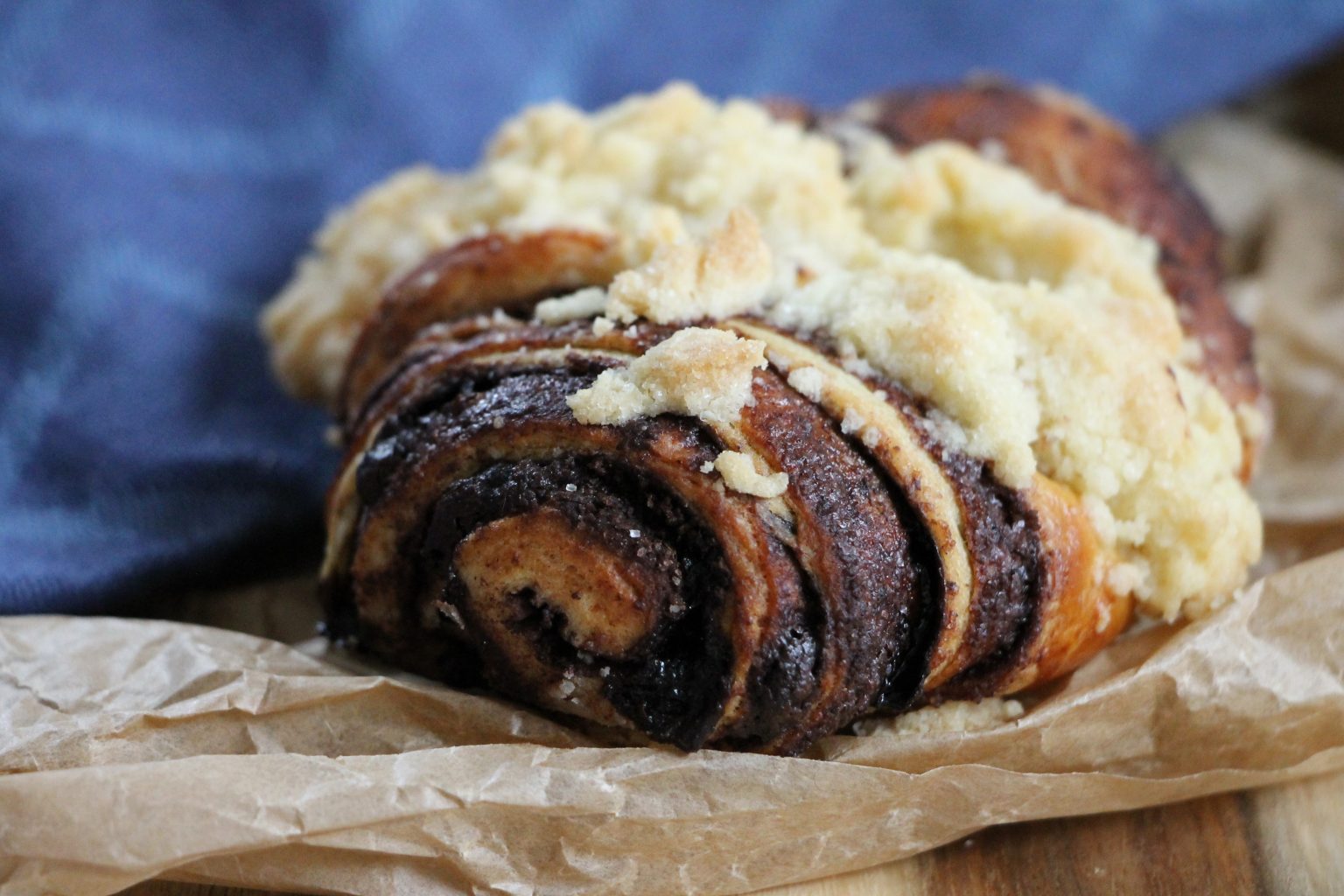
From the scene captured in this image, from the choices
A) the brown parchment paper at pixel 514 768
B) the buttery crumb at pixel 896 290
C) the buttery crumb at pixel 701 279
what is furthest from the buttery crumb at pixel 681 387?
the brown parchment paper at pixel 514 768

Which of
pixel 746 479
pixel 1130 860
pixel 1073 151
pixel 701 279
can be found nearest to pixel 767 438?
pixel 746 479

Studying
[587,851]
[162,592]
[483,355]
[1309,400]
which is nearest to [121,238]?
[162,592]

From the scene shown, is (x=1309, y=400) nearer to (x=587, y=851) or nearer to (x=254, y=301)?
(x=587, y=851)

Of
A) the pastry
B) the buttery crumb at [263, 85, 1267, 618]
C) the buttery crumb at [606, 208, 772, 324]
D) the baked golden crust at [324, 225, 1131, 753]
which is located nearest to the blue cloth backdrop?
the buttery crumb at [263, 85, 1267, 618]

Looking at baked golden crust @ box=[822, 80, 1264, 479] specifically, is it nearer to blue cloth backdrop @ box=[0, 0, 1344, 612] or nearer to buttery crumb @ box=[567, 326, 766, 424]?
blue cloth backdrop @ box=[0, 0, 1344, 612]

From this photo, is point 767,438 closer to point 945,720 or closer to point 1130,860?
point 945,720

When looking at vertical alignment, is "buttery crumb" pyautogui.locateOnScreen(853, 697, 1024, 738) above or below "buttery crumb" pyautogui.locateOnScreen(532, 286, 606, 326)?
below

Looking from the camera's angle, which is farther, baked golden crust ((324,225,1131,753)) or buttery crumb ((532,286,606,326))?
buttery crumb ((532,286,606,326))
